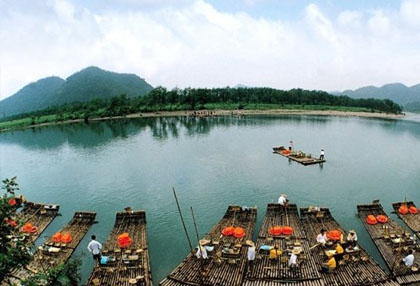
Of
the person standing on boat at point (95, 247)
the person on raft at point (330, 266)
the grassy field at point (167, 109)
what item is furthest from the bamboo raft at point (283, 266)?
the grassy field at point (167, 109)

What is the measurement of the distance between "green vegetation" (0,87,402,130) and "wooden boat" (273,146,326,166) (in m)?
81.2

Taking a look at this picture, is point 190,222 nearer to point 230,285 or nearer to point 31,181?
point 230,285

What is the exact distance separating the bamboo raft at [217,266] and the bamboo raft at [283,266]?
0.85 meters

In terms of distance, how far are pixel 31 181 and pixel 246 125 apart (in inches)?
2462

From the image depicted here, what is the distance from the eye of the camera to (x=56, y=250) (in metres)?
21.9

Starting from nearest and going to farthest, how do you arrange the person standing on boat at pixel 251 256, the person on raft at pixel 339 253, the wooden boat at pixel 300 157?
the person standing on boat at pixel 251 256 → the person on raft at pixel 339 253 → the wooden boat at pixel 300 157

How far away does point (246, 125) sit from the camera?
94250 millimetres

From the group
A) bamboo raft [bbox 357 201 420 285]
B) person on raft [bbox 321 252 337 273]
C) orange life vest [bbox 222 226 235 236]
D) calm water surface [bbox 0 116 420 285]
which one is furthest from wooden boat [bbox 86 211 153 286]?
bamboo raft [bbox 357 201 420 285]

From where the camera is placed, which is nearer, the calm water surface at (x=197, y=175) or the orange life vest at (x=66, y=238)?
the orange life vest at (x=66, y=238)

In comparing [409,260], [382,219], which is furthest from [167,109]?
[409,260]

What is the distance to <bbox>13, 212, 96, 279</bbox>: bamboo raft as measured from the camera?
1980cm

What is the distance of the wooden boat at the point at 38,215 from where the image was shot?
2760 cm

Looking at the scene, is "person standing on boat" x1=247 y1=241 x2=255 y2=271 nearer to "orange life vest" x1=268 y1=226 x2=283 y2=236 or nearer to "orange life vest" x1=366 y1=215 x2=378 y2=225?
"orange life vest" x1=268 y1=226 x2=283 y2=236

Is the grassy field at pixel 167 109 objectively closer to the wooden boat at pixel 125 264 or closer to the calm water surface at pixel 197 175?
the calm water surface at pixel 197 175
